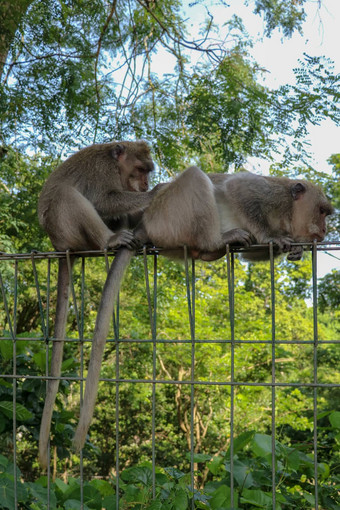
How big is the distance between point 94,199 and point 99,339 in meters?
1.25

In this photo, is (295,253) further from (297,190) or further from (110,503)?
(110,503)

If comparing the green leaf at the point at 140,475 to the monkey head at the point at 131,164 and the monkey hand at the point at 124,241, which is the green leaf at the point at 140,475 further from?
the monkey head at the point at 131,164

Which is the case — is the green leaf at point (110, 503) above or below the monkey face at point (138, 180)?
below

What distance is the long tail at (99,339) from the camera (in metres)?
2.53

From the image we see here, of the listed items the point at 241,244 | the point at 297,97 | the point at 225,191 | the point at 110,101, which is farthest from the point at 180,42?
the point at 241,244

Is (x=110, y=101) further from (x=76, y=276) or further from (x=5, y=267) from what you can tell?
(x=76, y=276)

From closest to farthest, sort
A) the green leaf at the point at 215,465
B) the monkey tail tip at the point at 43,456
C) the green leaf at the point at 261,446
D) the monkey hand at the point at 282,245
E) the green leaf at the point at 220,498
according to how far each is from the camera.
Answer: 1. the monkey tail tip at the point at 43,456
2. the green leaf at the point at 220,498
3. the monkey hand at the point at 282,245
4. the green leaf at the point at 261,446
5. the green leaf at the point at 215,465

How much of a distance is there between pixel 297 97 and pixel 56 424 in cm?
390

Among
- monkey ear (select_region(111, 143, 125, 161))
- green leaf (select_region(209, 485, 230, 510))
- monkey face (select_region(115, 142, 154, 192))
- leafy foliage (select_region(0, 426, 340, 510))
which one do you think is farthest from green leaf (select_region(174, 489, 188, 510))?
monkey ear (select_region(111, 143, 125, 161))

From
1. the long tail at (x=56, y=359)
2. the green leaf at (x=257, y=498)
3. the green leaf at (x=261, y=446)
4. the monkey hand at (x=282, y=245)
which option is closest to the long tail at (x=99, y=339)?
the long tail at (x=56, y=359)

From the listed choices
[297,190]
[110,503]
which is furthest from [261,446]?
[297,190]

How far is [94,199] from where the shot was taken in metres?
3.72

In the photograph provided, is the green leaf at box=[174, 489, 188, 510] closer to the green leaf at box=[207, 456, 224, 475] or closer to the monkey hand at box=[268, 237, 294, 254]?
the green leaf at box=[207, 456, 224, 475]

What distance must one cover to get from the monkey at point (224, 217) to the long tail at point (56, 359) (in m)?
0.37
